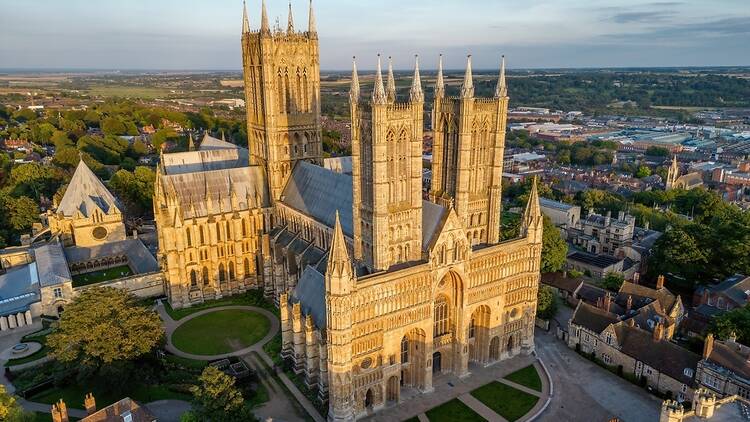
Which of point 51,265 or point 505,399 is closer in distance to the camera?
point 505,399

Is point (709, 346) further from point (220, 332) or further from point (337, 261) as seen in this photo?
point (220, 332)

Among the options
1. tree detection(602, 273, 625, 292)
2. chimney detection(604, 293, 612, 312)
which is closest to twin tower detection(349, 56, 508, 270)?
chimney detection(604, 293, 612, 312)

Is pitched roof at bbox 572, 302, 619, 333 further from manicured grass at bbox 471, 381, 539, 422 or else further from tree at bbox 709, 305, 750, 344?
manicured grass at bbox 471, 381, 539, 422

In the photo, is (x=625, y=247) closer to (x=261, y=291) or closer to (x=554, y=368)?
(x=554, y=368)

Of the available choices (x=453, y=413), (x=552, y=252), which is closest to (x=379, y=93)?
(x=453, y=413)

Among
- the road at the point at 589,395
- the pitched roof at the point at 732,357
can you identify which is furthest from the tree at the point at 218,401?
the pitched roof at the point at 732,357
